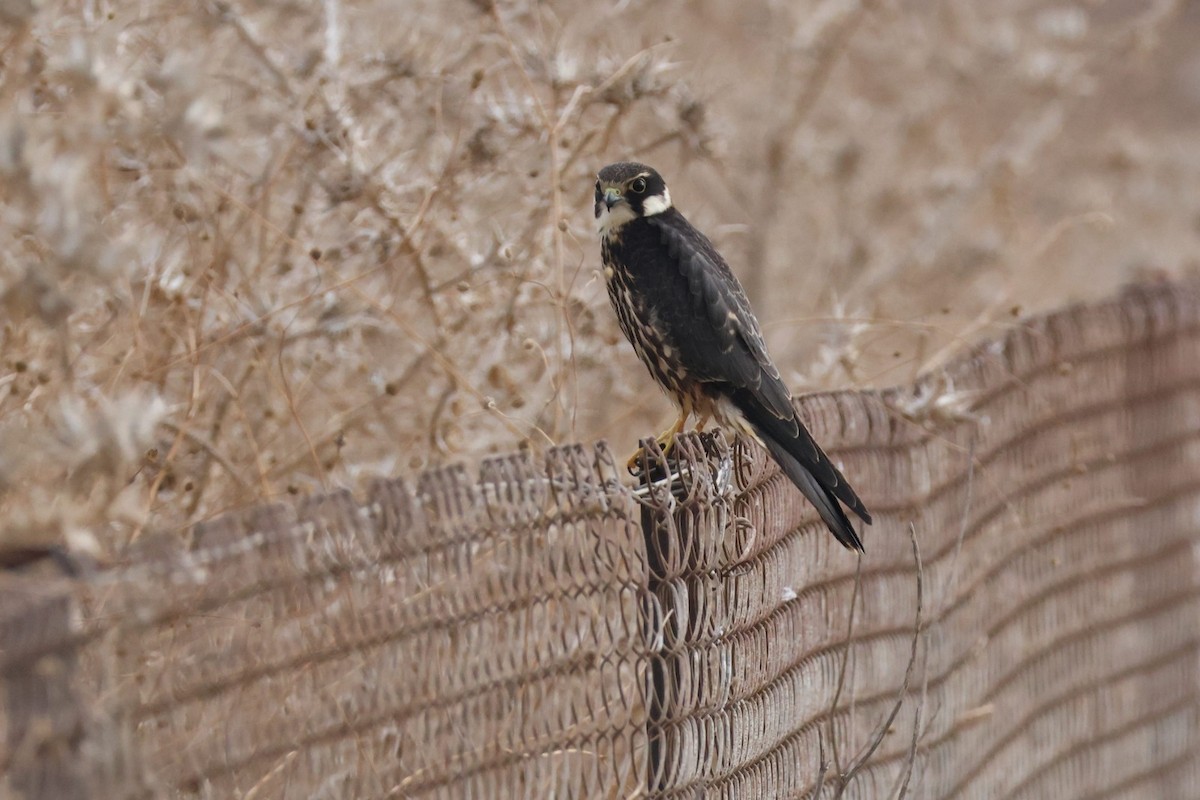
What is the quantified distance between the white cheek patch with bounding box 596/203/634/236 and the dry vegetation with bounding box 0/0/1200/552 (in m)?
0.14

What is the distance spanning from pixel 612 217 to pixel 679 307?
1.10 ft

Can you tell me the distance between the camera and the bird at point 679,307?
356 centimetres

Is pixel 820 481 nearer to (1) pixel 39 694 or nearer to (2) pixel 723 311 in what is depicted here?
(2) pixel 723 311

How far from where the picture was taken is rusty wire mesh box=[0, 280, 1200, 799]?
1.65 metres

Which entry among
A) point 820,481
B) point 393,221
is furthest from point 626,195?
point 820,481

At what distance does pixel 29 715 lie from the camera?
1.46 m

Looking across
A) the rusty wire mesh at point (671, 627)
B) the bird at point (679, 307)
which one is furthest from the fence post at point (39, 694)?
the bird at point (679, 307)

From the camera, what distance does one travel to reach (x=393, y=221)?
12.1ft

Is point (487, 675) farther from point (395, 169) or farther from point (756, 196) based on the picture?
point (756, 196)

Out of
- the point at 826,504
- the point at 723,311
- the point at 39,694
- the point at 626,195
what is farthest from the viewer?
the point at 626,195

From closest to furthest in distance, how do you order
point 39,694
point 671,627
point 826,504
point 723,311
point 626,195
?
point 39,694 < point 671,627 < point 826,504 < point 723,311 < point 626,195

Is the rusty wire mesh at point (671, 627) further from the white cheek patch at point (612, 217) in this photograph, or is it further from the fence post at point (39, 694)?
the white cheek patch at point (612, 217)

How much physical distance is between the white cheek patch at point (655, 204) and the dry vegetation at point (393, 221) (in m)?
0.23

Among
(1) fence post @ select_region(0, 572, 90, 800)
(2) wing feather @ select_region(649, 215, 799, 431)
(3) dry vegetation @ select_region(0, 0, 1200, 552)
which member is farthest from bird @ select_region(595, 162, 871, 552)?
(1) fence post @ select_region(0, 572, 90, 800)
